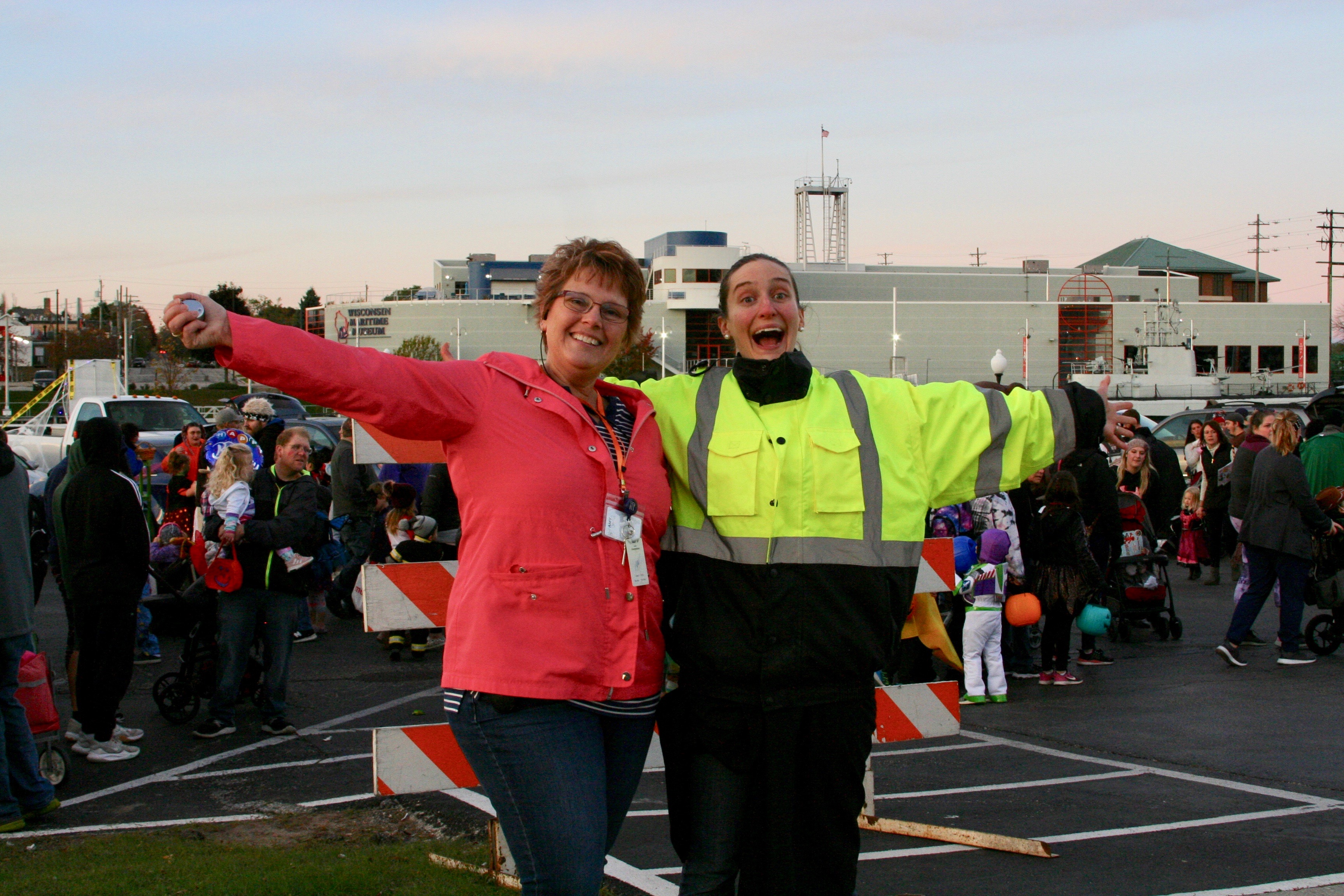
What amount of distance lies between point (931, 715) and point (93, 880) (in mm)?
3323

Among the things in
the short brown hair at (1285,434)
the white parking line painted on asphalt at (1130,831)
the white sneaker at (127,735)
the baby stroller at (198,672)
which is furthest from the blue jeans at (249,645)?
the short brown hair at (1285,434)

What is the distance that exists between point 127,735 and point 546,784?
5.94 meters

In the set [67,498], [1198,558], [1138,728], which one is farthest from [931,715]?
[1198,558]

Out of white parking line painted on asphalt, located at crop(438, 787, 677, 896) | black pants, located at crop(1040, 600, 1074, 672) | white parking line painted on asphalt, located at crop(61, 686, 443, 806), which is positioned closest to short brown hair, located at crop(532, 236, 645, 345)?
white parking line painted on asphalt, located at crop(438, 787, 677, 896)

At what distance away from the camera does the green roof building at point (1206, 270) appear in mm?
98250

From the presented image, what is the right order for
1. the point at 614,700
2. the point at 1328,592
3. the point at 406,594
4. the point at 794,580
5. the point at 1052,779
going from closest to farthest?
the point at 614,700
the point at 794,580
the point at 406,594
the point at 1052,779
the point at 1328,592

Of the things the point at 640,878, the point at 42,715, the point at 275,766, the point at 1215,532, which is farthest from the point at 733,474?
the point at 1215,532

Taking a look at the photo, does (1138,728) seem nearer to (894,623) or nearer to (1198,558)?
(894,623)

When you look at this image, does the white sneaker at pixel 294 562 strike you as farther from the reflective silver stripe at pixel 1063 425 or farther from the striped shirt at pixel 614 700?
the reflective silver stripe at pixel 1063 425

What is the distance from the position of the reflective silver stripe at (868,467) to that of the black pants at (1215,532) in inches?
526

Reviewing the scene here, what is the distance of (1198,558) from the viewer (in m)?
15.7

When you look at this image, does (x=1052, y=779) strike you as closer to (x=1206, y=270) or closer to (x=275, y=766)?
(x=275, y=766)

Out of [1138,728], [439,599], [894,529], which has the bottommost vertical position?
[1138,728]

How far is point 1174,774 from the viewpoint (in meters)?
6.80
